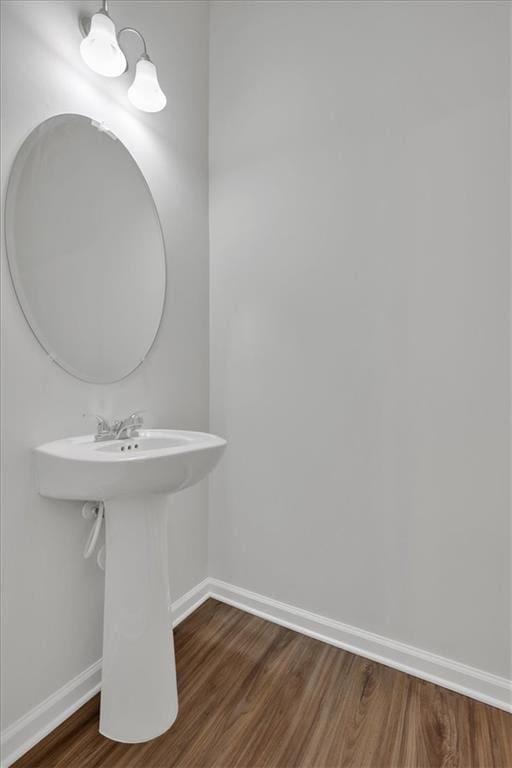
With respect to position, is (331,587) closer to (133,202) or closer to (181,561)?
(181,561)

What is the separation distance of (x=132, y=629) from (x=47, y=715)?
1.21 feet

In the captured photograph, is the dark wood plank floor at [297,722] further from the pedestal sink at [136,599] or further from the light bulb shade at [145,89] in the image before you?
the light bulb shade at [145,89]

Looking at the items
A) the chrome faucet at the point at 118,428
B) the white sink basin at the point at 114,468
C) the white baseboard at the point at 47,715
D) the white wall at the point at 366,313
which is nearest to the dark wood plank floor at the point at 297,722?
the white baseboard at the point at 47,715

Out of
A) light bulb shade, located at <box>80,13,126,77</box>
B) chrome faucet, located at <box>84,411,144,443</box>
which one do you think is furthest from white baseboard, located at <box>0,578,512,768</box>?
light bulb shade, located at <box>80,13,126,77</box>

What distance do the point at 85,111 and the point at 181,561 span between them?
1.71 meters

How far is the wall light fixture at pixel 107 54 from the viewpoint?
1.23 m

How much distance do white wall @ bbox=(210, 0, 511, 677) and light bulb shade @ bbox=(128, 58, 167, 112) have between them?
473 millimetres

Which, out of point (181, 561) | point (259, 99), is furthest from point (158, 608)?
point (259, 99)

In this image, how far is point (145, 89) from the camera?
1.42 metres

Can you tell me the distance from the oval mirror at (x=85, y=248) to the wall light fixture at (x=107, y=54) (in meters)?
0.16

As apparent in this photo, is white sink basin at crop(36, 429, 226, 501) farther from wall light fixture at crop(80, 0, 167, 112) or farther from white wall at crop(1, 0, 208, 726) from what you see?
wall light fixture at crop(80, 0, 167, 112)

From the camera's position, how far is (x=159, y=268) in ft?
5.41

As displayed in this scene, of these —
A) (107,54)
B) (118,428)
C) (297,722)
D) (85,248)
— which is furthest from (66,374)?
(297,722)

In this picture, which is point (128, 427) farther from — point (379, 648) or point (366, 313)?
point (379, 648)
